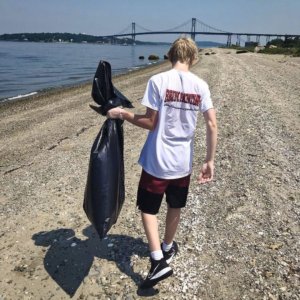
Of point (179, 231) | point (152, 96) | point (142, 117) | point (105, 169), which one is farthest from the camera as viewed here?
point (179, 231)

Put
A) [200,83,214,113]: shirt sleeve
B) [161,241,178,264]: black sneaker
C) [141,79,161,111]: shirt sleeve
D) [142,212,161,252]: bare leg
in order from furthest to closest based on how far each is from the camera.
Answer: [161,241,178,264]: black sneaker, [142,212,161,252]: bare leg, [200,83,214,113]: shirt sleeve, [141,79,161,111]: shirt sleeve

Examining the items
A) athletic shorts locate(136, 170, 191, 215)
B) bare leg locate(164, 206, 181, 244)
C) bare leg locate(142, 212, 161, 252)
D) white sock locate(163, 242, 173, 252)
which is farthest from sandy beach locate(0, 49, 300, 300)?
athletic shorts locate(136, 170, 191, 215)

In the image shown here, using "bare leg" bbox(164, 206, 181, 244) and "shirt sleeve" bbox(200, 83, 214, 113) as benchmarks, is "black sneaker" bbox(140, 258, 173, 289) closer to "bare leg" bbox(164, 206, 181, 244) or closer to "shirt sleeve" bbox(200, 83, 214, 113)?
"bare leg" bbox(164, 206, 181, 244)

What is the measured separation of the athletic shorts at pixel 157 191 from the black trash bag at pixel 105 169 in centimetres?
34

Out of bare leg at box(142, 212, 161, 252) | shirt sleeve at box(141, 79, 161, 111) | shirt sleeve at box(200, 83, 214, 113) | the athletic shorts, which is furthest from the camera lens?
bare leg at box(142, 212, 161, 252)

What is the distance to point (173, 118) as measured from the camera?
9.97 ft

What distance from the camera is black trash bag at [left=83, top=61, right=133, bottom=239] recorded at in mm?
3396

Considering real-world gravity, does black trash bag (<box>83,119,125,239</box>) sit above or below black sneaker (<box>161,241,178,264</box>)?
above

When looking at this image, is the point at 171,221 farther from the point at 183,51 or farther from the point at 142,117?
the point at 183,51

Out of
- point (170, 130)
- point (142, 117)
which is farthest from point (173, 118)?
point (142, 117)

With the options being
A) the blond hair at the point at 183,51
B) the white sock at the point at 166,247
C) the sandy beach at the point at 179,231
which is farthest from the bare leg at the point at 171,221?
the blond hair at the point at 183,51

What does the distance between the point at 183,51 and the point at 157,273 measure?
1847 millimetres

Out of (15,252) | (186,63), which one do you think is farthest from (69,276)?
(186,63)

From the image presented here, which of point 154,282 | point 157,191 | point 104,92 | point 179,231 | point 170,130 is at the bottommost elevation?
point 179,231
